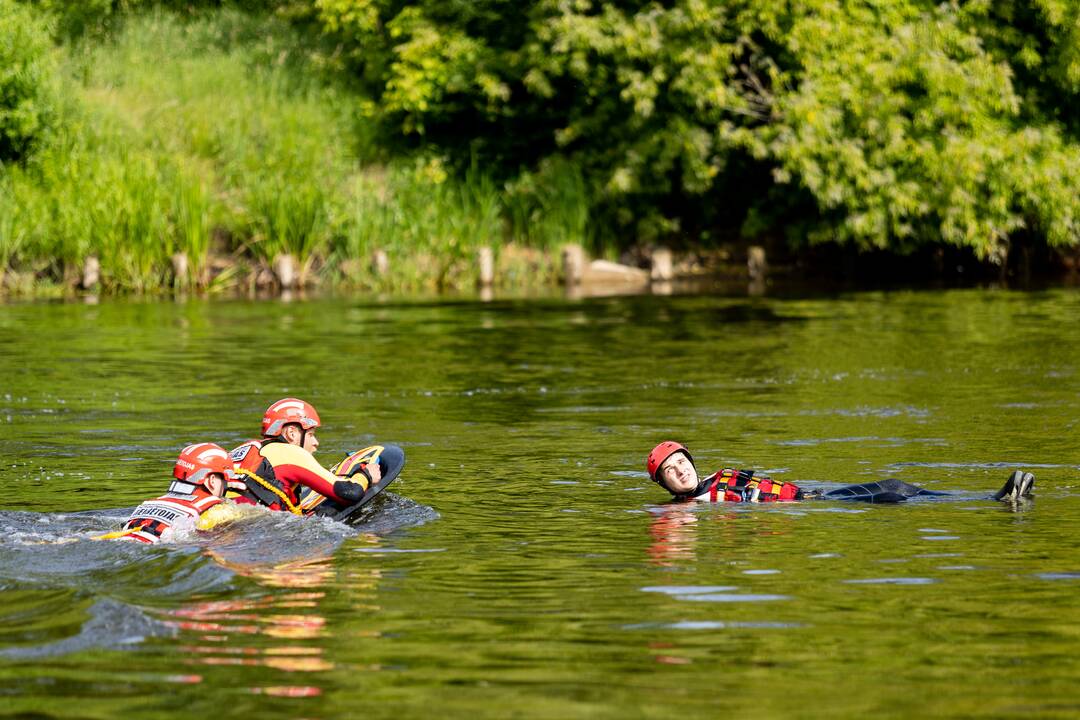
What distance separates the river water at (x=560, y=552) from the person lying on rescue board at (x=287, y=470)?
338 millimetres

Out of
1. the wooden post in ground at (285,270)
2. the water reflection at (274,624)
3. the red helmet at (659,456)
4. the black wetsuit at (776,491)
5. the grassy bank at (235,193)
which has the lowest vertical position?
the water reflection at (274,624)

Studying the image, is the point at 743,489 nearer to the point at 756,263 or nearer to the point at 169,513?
the point at 169,513

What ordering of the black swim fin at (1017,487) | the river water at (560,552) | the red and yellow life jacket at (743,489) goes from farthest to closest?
the red and yellow life jacket at (743,489) → the black swim fin at (1017,487) → the river water at (560,552)

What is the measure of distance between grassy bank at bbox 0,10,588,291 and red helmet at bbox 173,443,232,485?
87.3ft

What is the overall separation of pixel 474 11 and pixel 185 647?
38.0 meters

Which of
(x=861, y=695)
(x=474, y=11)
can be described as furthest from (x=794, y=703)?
(x=474, y=11)

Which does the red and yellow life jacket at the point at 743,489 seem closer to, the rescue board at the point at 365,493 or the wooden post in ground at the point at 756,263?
the rescue board at the point at 365,493

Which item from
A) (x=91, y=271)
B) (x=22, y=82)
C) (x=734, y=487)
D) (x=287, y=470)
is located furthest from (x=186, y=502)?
(x=22, y=82)

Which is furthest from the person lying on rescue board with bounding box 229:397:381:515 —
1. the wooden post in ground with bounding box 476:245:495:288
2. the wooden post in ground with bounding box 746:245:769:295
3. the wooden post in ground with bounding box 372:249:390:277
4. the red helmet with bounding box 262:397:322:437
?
the wooden post in ground with bounding box 746:245:769:295

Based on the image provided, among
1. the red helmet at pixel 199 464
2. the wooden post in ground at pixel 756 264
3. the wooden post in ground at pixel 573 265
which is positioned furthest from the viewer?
the wooden post in ground at pixel 756 264

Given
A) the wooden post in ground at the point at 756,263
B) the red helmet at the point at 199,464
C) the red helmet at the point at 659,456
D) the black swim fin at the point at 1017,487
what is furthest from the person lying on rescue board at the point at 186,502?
the wooden post in ground at the point at 756,263

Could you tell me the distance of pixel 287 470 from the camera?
41.3 ft

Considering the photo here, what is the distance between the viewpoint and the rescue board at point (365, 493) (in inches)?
499

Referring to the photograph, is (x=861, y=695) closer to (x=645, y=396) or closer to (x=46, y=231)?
(x=645, y=396)
